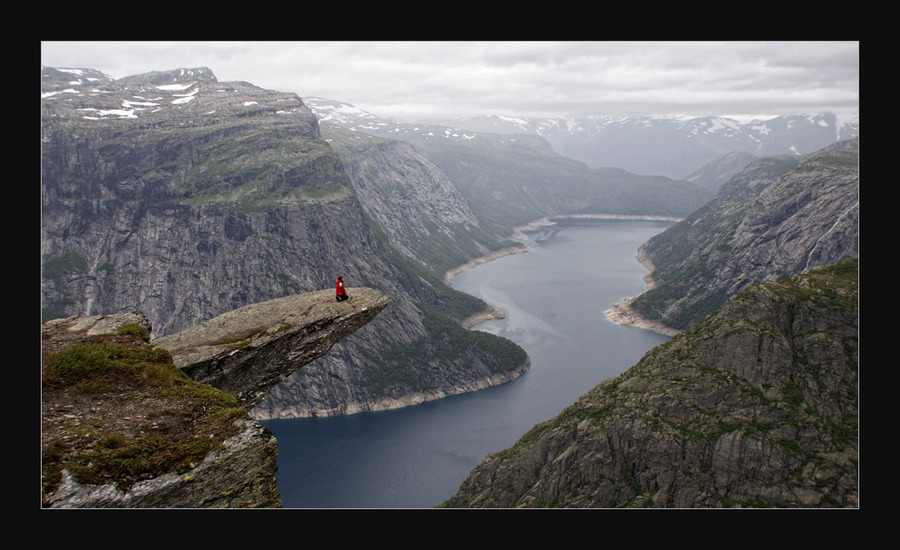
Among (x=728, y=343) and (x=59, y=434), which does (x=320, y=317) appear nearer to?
(x=59, y=434)

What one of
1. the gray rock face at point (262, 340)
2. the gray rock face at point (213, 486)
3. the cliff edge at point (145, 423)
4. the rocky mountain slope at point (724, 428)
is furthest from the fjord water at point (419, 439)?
the gray rock face at point (213, 486)

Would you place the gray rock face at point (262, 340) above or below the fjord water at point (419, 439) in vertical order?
above

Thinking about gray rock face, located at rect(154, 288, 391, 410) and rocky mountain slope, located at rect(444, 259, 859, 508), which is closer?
gray rock face, located at rect(154, 288, 391, 410)

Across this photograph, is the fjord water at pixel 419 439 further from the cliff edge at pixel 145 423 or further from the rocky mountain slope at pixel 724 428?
the cliff edge at pixel 145 423

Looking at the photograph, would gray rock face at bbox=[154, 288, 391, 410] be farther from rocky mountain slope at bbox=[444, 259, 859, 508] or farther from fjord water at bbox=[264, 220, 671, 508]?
fjord water at bbox=[264, 220, 671, 508]

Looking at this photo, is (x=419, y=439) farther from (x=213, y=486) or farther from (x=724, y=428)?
(x=213, y=486)

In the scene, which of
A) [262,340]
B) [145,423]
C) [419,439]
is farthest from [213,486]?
[419,439]

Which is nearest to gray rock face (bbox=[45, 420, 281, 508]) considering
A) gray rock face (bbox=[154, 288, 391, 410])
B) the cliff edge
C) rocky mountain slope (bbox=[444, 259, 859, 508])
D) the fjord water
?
the cliff edge

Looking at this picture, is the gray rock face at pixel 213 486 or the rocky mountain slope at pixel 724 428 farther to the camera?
the rocky mountain slope at pixel 724 428

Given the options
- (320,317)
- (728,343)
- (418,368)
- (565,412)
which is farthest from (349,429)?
(320,317)
